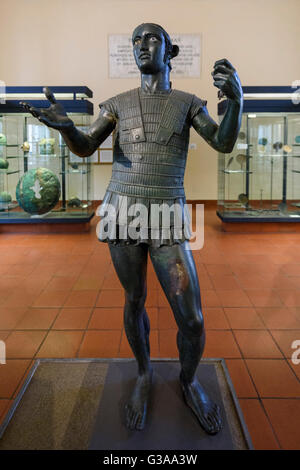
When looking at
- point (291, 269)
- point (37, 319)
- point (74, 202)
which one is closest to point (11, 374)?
point (37, 319)

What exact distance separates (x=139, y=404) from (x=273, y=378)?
0.97 meters

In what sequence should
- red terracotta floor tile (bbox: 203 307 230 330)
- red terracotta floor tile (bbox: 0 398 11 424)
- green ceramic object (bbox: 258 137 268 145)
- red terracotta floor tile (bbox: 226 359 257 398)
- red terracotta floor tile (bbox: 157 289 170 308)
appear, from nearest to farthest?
red terracotta floor tile (bbox: 0 398 11 424)
red terracotta floor tile (bbox: 226 359 257 398)
red terracotta floor tile (bbox: 203 307 230 330)
red terracotta floor tile (bbox: 157 289 170 308)
green ceramic object (bbox: 258 137 268 145)

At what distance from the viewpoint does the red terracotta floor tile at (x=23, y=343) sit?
3072 millimetres

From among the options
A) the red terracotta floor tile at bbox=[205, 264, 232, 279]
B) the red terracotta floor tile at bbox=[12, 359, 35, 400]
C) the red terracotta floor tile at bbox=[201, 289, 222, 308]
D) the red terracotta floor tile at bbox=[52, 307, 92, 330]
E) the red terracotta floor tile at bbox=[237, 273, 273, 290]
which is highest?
the red terracotta floor tile at bbox=[205, 264, 232, 279]

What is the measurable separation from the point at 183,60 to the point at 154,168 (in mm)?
7698

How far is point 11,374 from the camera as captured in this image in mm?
2809

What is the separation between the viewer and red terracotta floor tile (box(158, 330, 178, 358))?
3.04 m

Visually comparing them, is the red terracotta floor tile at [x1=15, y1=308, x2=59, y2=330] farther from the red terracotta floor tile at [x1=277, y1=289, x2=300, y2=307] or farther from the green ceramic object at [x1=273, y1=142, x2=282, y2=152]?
the green ceramic object at [x1=273, y1=142, x2=282, y2=152]

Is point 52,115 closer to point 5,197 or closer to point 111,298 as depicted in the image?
point 111,298

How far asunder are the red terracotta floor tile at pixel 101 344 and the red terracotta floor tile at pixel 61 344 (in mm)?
57
